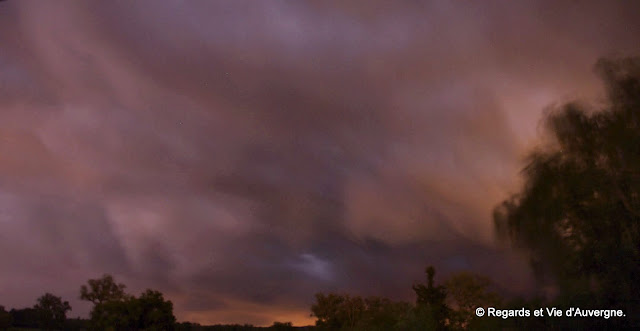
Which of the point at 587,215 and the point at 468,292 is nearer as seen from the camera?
the point at 587,215

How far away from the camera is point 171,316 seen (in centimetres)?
7044

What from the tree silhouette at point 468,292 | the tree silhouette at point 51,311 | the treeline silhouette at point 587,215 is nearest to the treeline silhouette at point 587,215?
the treeline silhouette at point 587,215

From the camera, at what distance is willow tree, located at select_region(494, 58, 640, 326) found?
2866 cm

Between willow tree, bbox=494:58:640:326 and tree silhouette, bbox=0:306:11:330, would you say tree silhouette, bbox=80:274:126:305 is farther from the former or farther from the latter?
willow tree, bbox=494:58:640:326

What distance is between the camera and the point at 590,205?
99.3ft

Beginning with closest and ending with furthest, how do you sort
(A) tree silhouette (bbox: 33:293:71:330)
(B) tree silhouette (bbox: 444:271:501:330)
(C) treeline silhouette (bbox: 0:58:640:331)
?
(C) treeline silhouette (bbox: 0:58:640:331) → (B) tree silhouette (bbox: 444:271:501:330) → (A) tree silhouette (bbox: 33:293:71:330)

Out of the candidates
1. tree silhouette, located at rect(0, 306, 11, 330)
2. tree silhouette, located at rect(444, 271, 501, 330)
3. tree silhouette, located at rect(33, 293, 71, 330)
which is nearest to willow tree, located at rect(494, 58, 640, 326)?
tree silhouette, located at rect(444, 271, 501, 330)

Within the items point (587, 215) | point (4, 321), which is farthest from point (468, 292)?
point (4, 321)

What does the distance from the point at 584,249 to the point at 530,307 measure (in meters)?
4.44

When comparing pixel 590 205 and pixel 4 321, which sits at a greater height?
pixel 590 205

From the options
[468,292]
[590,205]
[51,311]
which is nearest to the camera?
[590,205]

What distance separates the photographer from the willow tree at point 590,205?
1128 inches

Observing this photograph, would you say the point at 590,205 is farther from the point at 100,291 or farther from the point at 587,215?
the point at 100,291

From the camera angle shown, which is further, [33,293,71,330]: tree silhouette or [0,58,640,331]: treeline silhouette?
[33,293,71,330]: tree silhouette
